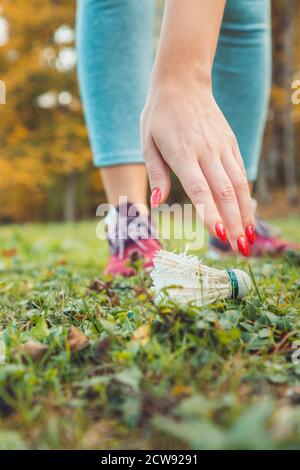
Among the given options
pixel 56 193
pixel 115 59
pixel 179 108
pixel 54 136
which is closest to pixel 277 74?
pixel 54 136

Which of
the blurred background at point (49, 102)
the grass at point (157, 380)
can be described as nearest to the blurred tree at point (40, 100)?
the blurred background at point (49, 102)

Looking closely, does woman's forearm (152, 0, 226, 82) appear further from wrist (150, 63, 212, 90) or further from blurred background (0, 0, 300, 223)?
blurred background (0, 0, 300, 223)

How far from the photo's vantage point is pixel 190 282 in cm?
116

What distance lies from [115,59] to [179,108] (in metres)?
1.06

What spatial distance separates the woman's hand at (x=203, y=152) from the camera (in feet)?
3.84

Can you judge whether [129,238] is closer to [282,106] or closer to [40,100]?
[282,106]

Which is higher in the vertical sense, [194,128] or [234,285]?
[194,128]

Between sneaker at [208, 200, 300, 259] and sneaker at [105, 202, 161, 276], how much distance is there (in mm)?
640

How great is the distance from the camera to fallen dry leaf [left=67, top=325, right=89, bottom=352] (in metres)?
0.96

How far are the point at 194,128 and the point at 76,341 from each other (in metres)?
0.61

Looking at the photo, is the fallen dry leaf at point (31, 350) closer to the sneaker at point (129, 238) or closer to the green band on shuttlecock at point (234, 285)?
the green band on shuttlecock at point (234, 285)

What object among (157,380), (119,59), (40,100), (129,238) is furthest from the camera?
(40,100)

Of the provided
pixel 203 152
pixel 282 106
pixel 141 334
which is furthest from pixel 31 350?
pixel 282 106

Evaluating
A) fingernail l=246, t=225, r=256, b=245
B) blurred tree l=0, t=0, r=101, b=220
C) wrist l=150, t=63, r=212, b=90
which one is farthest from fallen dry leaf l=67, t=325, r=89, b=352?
blurred tree l=0, t=0, r=101, b=220
